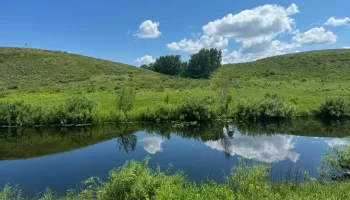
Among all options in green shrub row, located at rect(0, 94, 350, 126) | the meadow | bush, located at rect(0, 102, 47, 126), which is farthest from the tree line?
bush, located at rect(0, 102, 47, 126)

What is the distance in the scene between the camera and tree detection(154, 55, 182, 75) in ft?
441

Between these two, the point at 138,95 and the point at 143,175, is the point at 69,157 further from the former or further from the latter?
the point at 138,95

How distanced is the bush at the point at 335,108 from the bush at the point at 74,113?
3410cm

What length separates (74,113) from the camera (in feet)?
150

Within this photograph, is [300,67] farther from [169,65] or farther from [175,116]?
[175,116]

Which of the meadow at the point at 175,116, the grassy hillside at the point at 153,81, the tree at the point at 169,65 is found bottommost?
the meadow at the point at 175,116

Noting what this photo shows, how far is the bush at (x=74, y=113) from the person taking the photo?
4575cm

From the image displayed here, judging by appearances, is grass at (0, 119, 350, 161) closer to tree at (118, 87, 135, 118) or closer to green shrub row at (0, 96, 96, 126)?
green shrub row at (0, 96, 96, 126)

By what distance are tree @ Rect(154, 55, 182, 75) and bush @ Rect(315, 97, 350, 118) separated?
85.6 meters

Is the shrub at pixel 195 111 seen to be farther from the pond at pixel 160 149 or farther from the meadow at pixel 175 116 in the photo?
the pond at pixel 160 149

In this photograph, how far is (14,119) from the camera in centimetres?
4594

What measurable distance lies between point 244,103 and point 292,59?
79235 millimetres

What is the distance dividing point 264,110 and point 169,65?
89.2 metres

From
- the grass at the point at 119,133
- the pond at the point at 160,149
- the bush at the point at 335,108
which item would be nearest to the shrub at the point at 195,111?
the grass at the point at 119,133
